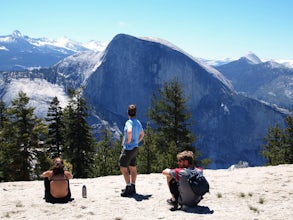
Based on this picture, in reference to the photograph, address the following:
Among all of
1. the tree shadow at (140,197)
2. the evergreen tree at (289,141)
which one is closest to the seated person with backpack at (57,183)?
the tree shadow at (140,197)

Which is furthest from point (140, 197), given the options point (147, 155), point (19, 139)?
point (19, 139)

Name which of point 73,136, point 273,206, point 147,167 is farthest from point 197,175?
point 73,136

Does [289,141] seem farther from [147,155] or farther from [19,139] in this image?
[19,139]

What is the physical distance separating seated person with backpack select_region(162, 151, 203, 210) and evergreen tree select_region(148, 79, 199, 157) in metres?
25.6

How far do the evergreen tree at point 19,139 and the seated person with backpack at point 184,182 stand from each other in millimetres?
24736

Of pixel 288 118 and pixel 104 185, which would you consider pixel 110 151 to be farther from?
pixel 104 185

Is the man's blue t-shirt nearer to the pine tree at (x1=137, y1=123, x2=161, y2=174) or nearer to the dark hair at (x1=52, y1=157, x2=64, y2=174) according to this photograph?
the dark hair at (x1=52, y1=157, x2=64, y2=174)

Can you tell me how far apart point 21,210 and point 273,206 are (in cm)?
795

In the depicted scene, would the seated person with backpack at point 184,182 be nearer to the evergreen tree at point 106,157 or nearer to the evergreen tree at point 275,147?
the evergreen tree at point 106,157

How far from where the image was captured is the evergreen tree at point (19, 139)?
32.9 m

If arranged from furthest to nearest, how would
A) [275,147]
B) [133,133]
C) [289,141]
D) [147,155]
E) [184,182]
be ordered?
[275,147] < [289,141] < [147,155] < [133,133] < [184,182]

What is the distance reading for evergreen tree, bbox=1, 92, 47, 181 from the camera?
32938mm

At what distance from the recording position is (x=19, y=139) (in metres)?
33.4

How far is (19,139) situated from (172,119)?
15652 millimetres
